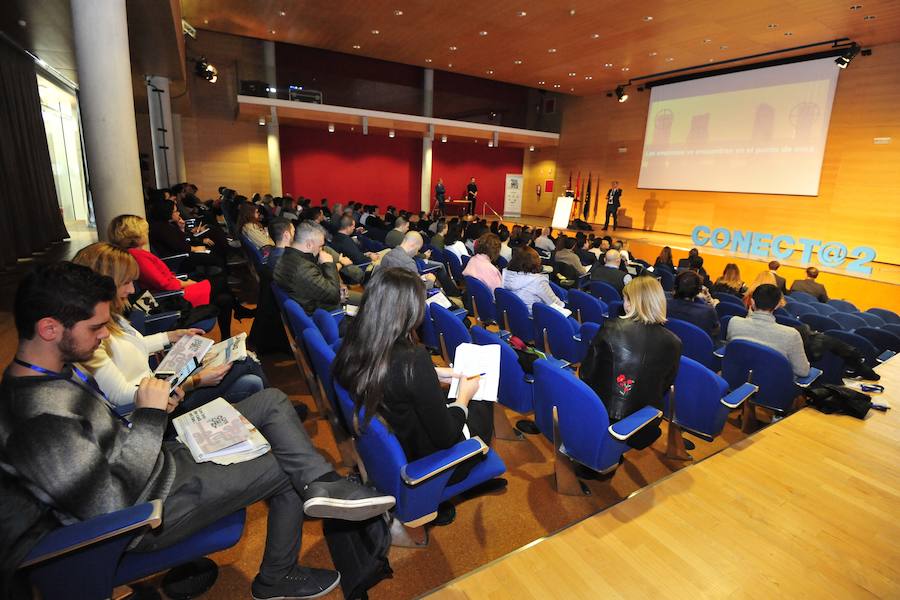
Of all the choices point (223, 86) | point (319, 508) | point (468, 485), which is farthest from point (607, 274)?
point (223, 86)

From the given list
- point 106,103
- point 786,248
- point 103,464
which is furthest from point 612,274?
point 786,248

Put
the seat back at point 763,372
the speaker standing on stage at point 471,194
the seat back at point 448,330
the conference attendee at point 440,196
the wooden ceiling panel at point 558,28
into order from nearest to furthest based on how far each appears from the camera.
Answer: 1. the seat back at point 763,372
2. the seat back at point 448,330
3. the wooden ceiling panel at point 558,28
4. the conference attendee at point 440,196
5. the speaker standing on stage at point 471,194

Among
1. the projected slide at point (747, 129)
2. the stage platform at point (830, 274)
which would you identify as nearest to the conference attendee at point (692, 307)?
the stage platform at point (830, 274)

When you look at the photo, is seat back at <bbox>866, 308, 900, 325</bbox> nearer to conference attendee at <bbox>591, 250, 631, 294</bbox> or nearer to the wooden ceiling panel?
conference attendee at <bbox>591, 250, 631, 294</bbox>

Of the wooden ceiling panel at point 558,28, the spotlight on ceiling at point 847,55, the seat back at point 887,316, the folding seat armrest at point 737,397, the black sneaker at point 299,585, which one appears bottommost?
the black sneaker at point 299,585

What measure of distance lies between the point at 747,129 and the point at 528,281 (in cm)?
1169

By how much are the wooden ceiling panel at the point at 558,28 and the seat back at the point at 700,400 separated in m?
8.52

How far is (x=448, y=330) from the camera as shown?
126 inches

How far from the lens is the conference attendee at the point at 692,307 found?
3.71m

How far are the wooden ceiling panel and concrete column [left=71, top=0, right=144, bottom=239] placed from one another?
675 cm

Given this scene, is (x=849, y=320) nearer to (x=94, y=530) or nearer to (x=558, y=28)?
(x=94, y=530)

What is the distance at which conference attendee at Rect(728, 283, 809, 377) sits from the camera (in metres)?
3.01

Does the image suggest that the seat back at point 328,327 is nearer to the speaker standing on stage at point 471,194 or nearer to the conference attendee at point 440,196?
the conference attendee at point 440,196

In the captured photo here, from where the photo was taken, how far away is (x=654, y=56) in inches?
462
